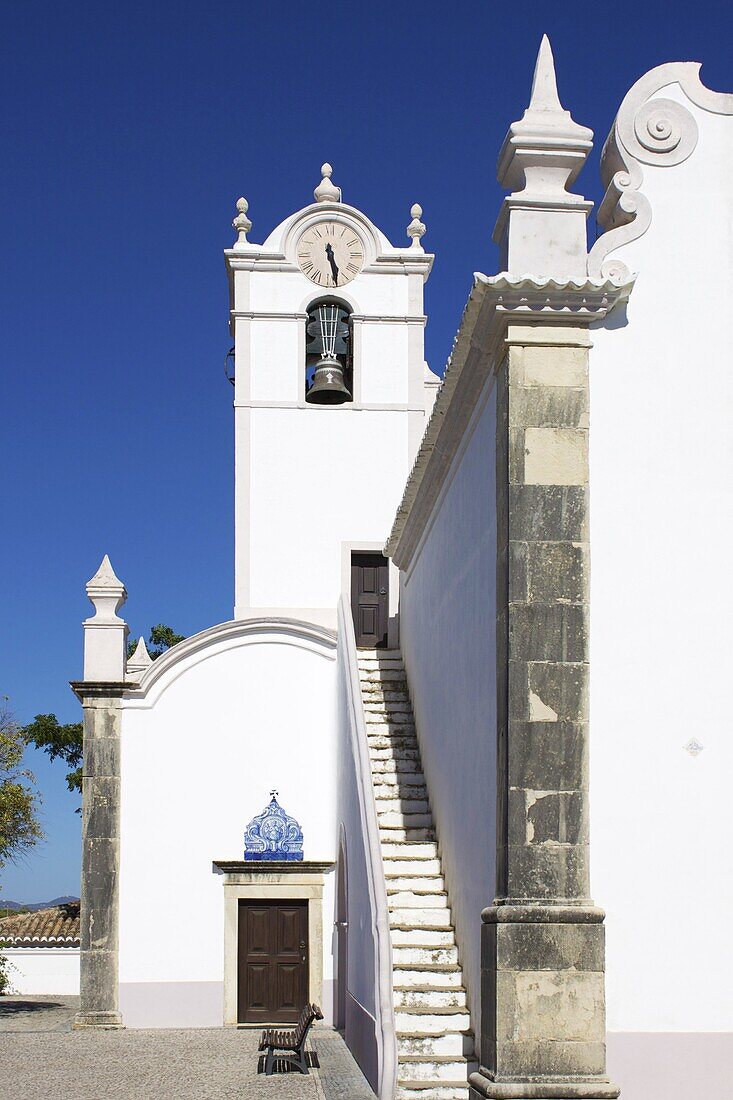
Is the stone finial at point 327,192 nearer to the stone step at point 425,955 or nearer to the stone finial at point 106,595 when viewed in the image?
the stone finial at point 106,595

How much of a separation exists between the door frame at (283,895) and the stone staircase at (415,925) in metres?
2.29

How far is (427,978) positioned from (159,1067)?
10.4 ft

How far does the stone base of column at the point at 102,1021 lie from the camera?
533 inches

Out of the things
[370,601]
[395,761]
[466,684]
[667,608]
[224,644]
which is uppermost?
[370,601]

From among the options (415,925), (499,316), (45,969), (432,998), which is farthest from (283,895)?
(45,969)

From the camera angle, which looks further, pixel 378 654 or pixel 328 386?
pixel 328 386

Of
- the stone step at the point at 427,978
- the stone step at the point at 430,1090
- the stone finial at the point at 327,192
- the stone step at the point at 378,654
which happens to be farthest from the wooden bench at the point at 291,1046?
the stone finial at the point at 327,192

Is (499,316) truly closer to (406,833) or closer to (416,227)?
(406,833)

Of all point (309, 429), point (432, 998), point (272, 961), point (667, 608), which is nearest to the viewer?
point (667, 608)

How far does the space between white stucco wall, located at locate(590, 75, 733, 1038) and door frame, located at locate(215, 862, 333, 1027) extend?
750 centimetres

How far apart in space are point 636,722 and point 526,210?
2.77 m

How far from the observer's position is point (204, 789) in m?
14.3

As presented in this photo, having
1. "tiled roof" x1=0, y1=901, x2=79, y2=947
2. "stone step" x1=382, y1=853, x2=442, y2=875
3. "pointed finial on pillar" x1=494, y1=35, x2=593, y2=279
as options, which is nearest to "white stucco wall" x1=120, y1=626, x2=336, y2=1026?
"stone step" x1=382, y1=853, x2=442, y2=875

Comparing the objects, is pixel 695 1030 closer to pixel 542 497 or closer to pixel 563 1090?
pixel 563 1090
